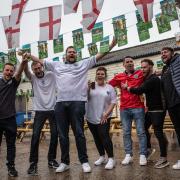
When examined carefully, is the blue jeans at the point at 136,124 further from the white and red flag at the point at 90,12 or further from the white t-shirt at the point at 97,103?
the white and red flag at the point at 90,12

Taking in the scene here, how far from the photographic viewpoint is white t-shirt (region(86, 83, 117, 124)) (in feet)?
21.0

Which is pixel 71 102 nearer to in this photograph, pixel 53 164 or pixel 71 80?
pixel 71 80

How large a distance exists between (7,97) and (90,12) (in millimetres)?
2563

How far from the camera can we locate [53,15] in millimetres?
7180

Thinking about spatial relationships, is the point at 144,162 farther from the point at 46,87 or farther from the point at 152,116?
the point at 46,87

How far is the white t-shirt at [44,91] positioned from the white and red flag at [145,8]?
80.5 inches

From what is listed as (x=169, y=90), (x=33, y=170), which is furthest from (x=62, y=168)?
(x=169, y=90)

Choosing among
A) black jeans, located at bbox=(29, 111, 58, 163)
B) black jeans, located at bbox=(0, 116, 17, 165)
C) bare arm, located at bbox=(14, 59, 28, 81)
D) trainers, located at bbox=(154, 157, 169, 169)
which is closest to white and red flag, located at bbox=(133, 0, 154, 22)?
bare arm, located at bbox=(14, 59, 28, 81)

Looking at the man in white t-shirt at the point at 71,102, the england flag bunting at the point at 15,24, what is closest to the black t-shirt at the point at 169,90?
the man in white t-shirt at the point at 71,102

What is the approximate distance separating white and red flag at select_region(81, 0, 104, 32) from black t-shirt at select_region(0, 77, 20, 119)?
2.09 metres

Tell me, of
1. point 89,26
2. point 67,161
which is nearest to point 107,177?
point 67,161

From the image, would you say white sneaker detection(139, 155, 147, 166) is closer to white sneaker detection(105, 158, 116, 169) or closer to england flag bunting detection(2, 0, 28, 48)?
white sneaker detection(105, 158, 116, 169)

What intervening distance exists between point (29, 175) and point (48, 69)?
6.28ft

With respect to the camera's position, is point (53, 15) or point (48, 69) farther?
point (53, 15)
